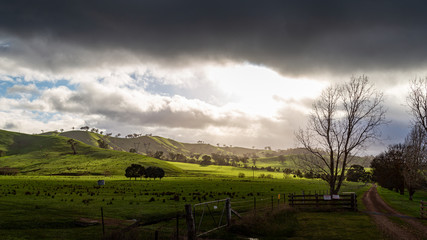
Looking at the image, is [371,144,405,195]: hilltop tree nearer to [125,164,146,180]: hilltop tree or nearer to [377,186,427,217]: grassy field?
[377,186,427,217]: grassy field

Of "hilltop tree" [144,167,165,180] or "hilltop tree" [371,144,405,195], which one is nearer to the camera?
"hilltop tree" [371,144,405,195]

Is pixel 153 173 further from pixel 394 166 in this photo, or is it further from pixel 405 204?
pixel 405 204

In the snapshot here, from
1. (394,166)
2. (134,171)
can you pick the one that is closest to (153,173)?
(134,171)

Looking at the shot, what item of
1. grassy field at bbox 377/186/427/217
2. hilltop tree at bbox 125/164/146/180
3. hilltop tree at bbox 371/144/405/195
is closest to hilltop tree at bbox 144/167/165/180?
hilltop tree at bbox 125/164/146/180

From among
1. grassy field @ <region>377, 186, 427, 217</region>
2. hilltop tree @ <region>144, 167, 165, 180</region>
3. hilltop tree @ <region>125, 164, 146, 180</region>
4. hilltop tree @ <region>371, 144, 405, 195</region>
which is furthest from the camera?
hilltop tree @ <region>144, 167, 165, 180</region>

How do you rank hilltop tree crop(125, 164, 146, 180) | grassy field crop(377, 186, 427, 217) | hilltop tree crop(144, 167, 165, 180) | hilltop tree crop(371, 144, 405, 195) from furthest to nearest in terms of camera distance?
hilltop tree crop(144, 167, 165, 180), hilltop tree crop(125, 164, 146, 180), hilltop tree crop(371, 144, 405, 195), grassy field crop(377, 186, 427, 217)

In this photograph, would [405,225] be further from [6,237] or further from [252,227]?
[6,237]

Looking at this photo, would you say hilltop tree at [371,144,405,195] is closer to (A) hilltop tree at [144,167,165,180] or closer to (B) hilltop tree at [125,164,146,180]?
(A) hilltop tree at [144,167,165,180]

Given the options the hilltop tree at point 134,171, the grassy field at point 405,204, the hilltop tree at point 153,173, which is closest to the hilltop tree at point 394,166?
the grassy field at point 405,204

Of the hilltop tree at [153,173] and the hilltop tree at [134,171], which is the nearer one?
the hilltop tree at [134,171]

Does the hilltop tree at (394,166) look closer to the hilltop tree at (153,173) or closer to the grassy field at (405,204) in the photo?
the grassy field at (405,204)

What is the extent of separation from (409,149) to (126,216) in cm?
6455

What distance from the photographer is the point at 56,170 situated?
16488 centimetres

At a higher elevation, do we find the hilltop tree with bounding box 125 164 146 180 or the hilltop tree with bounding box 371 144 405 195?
the hilltop tree with bounding box 371 144 405 195
